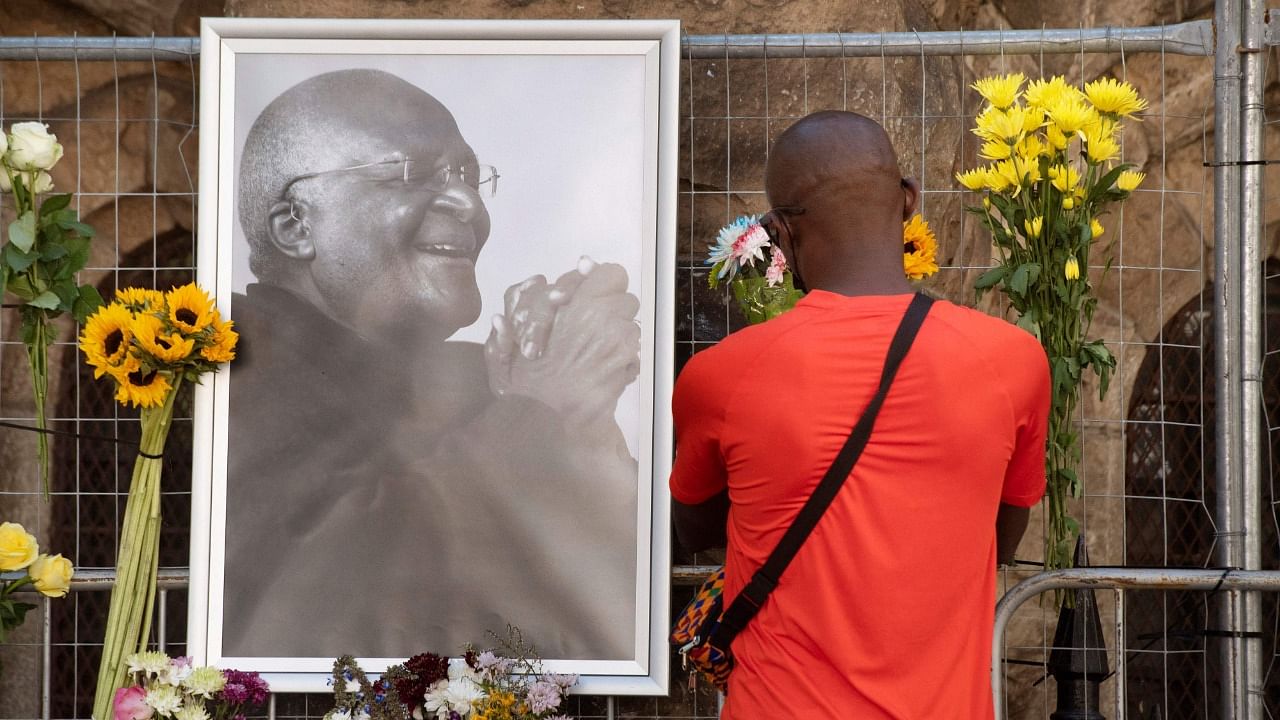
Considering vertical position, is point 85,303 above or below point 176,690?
above

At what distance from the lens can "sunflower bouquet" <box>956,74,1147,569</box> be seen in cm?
294

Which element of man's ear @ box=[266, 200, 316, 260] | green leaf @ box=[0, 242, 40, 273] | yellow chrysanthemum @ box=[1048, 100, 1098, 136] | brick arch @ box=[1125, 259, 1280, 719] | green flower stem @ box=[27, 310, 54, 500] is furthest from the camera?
brick arch @ box=[1125, 259, 1280, 719]

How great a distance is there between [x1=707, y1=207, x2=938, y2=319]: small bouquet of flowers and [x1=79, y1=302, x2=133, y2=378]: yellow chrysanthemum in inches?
58.7

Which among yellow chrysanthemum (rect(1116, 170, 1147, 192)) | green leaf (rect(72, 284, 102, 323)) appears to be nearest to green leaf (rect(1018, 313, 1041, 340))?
yellow chrysanthemum (rect(1116, 170, 1147, 192))

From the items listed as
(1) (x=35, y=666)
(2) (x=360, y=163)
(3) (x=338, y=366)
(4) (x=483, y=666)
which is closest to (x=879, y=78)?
(2) (x=360, y=163)

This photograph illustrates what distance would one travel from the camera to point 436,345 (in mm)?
3369

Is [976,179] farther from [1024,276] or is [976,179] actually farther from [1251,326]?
[1251,326]

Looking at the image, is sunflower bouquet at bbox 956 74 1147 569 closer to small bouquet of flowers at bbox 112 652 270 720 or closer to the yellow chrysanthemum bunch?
the yellow chrysanthemum bunch

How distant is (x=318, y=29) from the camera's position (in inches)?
133

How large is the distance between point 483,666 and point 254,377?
1.01 m

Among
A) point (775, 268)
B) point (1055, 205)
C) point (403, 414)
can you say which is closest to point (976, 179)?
point (1055, 205)

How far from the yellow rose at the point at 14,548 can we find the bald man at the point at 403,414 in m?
0.50

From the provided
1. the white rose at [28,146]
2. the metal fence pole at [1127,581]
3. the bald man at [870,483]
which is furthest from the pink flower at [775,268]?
the white rose at [28,146]

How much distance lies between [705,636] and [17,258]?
215 cm
